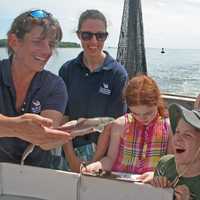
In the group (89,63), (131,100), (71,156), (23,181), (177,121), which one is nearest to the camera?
(177,121)

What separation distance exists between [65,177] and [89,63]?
1.33 metres

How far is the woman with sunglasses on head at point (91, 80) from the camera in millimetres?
2824

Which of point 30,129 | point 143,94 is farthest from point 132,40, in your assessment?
point 30,129

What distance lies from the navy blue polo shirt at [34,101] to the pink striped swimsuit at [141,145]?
465 millimetres

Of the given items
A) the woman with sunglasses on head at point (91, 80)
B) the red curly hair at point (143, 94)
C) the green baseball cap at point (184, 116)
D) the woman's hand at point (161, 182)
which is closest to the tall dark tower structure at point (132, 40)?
the woman with sunglasses on head at point (91, 80)

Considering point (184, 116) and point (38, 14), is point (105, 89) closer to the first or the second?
point (38, 14)

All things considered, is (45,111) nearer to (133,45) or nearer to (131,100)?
(131,100)

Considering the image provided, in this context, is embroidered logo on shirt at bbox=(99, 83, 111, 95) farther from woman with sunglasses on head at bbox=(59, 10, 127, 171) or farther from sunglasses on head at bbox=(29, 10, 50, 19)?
sunglasses on head at bbox=(29, 10, 50, 19)

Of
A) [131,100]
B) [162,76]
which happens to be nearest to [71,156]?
[131,100]

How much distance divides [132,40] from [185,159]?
3.31 metres

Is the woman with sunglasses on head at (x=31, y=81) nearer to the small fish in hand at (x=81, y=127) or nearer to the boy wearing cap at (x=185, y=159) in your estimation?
the small fish in hand at (x=81, y=127)

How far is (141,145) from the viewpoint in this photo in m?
2.41

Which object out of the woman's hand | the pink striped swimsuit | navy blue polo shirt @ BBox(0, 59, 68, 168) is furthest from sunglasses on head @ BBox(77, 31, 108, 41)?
the woman's hand

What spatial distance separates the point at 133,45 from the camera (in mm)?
4809
